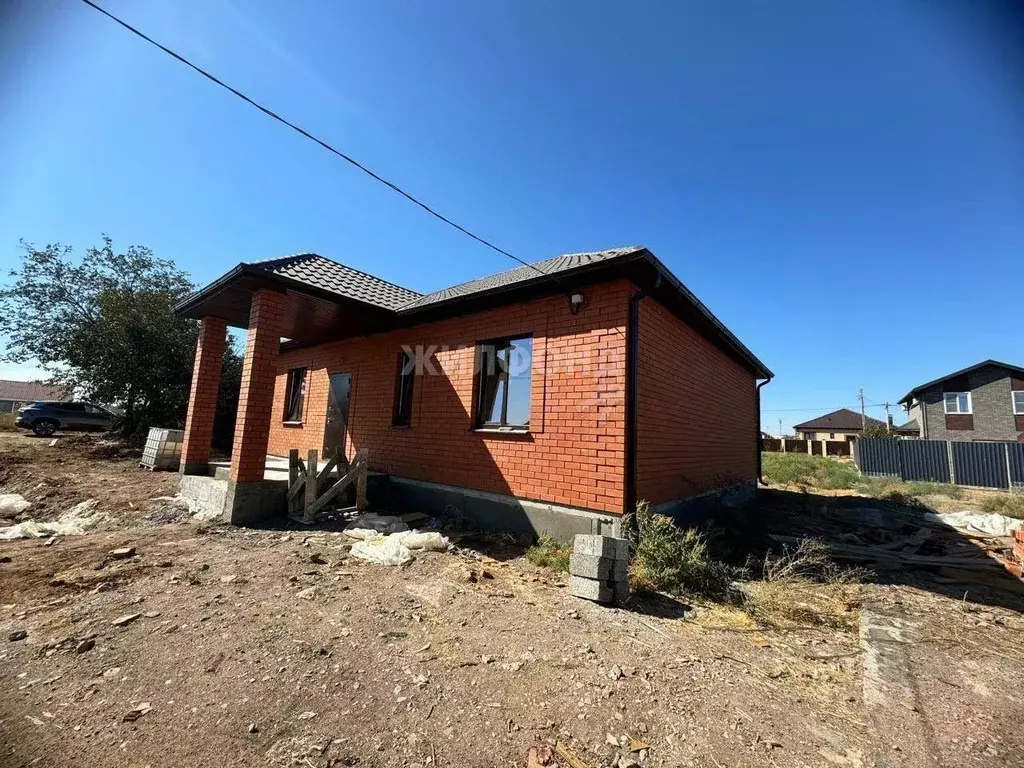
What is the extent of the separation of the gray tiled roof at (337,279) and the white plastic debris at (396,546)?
3.94 metres

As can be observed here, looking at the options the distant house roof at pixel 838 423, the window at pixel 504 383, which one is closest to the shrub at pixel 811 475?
the window at pixel 504 383

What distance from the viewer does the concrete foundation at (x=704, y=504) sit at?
6422 millimetres

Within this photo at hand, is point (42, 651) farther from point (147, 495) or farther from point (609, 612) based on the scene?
point (147, 495)

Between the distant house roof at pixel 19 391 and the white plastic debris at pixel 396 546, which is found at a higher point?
the distant house roof at pixel 19 391

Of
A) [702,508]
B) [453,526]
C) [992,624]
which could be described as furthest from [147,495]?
[992,624]

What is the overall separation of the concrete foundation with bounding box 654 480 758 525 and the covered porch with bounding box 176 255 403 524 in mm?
4912

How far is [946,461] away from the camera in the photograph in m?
17.2

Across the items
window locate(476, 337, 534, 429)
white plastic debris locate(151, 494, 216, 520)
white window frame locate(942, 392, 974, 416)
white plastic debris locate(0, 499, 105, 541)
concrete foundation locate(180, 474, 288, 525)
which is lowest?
white plastic debris locate(0, 499, 105, 541)

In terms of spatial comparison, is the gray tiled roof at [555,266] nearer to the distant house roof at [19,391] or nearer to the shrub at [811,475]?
the shrub at [811,475]

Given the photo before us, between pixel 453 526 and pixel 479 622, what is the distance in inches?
119

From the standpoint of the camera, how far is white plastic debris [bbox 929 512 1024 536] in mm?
8143

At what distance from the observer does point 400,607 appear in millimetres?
3570

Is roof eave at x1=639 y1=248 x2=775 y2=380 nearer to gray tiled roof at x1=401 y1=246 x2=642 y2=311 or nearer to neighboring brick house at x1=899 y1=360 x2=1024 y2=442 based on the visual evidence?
gray tiled roof at x1=401 y1=246 x2=642 y2=311

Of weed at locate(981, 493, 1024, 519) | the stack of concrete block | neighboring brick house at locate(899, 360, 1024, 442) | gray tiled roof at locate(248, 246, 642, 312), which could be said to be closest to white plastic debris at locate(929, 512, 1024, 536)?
weed at locate(981, 493, 1024, 519)
